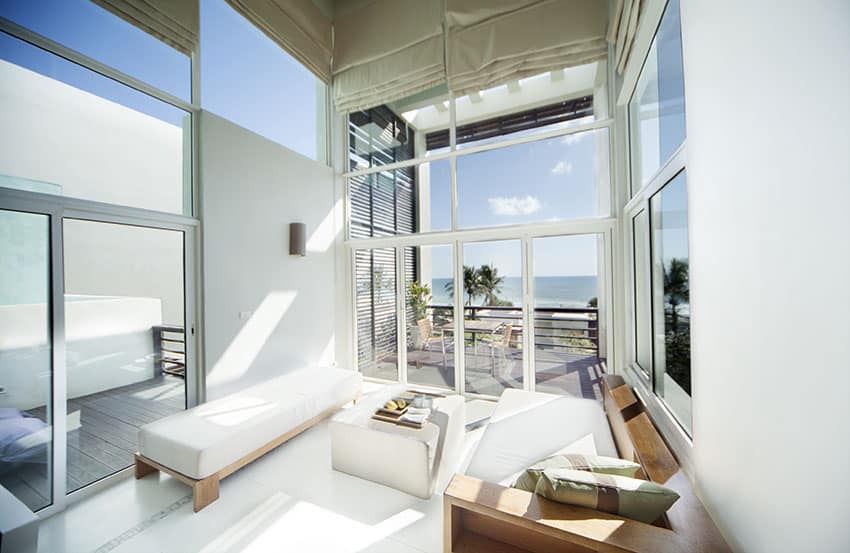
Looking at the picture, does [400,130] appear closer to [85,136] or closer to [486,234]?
[486,234]

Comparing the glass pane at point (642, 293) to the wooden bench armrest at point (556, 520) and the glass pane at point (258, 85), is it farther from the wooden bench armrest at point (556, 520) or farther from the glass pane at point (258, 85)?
the glass pane at point (258, 85)

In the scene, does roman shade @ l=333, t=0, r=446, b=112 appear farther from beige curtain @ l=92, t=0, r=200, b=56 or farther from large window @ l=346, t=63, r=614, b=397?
beige curtain @ l=92, t=0, r=200, b=56

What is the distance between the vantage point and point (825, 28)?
673 mm

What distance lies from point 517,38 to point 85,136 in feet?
13.1

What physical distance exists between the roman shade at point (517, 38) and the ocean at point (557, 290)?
7.40 feet

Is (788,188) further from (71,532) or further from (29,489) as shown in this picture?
(29,489)

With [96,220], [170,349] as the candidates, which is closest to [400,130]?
[96,220]

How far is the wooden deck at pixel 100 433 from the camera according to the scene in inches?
80.7

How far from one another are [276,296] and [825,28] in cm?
415

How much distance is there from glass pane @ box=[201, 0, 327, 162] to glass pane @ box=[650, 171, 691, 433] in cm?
399

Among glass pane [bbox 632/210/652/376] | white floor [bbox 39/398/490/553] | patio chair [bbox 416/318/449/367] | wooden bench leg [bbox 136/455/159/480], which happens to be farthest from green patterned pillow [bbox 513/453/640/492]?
wooden bench leg [bbox 136/455/159/480]

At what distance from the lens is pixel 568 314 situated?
3.56 metres

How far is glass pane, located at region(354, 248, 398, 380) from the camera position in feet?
14.8

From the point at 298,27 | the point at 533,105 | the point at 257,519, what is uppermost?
the point at 298,27
